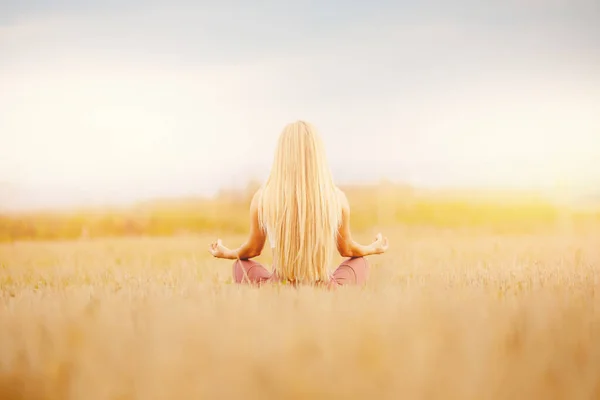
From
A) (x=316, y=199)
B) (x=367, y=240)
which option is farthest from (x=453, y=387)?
(x=367, y=240)

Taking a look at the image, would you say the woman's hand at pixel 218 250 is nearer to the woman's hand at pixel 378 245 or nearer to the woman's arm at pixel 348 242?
the woman's arm at pixel 348 242

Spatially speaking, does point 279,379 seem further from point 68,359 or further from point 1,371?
point 1,371

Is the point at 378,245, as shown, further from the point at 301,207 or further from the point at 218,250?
the point at 218,250

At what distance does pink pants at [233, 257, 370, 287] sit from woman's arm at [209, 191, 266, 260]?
0.08 m

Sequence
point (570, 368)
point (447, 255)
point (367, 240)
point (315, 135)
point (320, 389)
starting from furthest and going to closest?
point (367, 240), point (447, 255), point (315, 135), point (570, 368), point (320, 389)

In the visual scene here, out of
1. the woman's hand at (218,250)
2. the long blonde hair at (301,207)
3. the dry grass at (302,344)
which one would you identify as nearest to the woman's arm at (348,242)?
the long blonde hair at (301,207)

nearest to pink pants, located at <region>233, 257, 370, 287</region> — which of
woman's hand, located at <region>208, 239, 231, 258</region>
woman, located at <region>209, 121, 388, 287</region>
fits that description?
woman, located at <region>209, 121, 388, 287</region>

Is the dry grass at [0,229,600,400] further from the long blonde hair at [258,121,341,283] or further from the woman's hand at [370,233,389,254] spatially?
the woman's hand at [370,233,389,254]

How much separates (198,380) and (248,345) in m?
0.35

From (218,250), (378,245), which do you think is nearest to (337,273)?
(378,245)

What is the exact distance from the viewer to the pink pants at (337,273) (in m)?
4.77

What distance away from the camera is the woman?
4.52 metres

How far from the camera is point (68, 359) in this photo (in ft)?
8.10

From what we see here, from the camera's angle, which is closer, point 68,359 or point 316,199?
point 68,359
